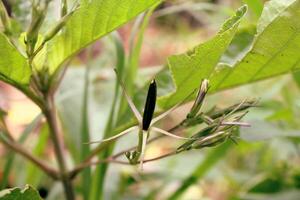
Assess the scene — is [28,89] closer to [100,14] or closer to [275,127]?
[100,14]

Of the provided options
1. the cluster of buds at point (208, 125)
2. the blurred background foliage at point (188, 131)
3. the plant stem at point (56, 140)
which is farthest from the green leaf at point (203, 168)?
A: the cluster of buds at point (208, 125)

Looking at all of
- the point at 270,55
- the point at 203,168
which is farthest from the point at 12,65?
the point at 203,168

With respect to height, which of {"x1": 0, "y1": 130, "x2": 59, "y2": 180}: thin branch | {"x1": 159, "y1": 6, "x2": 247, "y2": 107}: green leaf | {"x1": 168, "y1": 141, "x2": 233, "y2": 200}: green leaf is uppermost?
{"x1": 159, "y1": 6, "x2": 247, "y2": 107}: green leaf

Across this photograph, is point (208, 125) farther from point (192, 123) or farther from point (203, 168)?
point (203, 168)

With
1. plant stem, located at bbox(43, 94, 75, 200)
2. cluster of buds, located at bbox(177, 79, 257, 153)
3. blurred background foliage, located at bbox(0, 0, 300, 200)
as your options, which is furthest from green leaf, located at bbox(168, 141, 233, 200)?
cluster of buds, located at bbox(177, 79, 257, 153)

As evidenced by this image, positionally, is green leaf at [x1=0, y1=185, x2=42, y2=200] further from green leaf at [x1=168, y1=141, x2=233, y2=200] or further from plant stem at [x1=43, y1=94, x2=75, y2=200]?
green leaf at [x1=168, y1=141, x2=233, y2=200]

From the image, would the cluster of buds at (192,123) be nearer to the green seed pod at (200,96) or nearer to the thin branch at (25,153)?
the green seed pod at (200,96)

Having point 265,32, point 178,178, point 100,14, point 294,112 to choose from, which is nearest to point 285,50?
point 265,32
